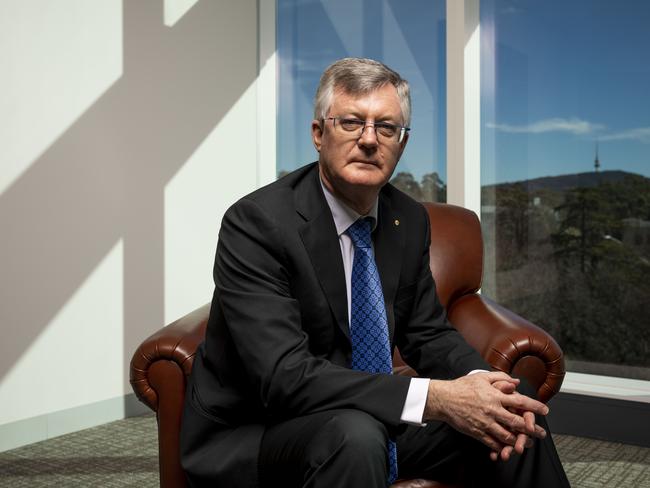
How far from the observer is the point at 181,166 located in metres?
3.74

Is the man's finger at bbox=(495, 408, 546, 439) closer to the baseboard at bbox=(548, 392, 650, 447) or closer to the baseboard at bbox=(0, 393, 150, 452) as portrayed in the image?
the baseboard at bbox=(548, 392, 650, 447)

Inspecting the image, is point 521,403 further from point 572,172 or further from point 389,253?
point 572,172

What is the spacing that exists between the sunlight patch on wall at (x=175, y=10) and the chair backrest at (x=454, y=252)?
1.85 m

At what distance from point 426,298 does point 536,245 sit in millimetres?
1707

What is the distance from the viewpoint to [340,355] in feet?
5.41

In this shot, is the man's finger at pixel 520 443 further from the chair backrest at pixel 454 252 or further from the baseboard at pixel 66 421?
the baseboard at pixel 66 421

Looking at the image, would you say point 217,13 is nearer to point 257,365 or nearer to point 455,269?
point 455,269

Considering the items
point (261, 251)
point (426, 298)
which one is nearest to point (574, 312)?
point (426, 298)

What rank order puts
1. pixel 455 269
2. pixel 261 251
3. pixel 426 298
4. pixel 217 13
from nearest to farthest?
1. pixel 261 251
2. pixel 426 298
3. pixel 455 269
4. pixel 217 13

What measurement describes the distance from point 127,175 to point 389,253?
6.65ft

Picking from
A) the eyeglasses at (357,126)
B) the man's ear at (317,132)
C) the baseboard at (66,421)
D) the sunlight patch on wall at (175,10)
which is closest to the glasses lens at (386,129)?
the eyeglasses at (357,126)

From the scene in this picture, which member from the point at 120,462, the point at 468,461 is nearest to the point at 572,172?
the point at 468,461

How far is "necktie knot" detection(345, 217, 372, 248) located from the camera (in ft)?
5.58

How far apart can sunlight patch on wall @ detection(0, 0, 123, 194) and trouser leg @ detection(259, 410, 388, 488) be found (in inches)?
78.7
